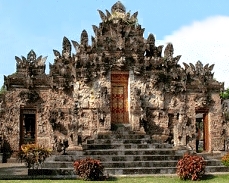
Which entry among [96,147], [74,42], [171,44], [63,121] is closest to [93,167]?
[96,147]

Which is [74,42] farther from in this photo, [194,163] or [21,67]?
[194,163]

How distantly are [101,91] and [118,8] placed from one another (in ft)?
16.7

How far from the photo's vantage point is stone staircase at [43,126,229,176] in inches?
655

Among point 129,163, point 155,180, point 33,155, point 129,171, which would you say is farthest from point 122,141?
point 155,180

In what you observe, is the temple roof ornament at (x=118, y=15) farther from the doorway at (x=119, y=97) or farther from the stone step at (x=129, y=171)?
the stone step at (x=129, y=171)

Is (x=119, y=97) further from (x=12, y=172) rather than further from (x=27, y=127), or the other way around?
(x=12, y=172)

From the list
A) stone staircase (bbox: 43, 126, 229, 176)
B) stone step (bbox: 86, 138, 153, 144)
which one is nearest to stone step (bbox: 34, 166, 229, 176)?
stone staircase (bbox: 43, 126, 229, 176)

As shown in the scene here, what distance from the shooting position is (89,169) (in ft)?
Result: 48.4

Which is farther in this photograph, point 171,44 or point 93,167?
point 171,44

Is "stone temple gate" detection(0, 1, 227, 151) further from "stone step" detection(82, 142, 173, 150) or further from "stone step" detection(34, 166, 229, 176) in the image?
"stone step" detection(34, 166, 229, 176)

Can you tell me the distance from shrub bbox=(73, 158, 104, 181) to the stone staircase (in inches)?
41.4

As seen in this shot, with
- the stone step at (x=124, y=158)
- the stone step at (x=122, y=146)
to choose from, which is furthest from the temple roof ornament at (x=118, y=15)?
the stone step at (x=124, y=158)

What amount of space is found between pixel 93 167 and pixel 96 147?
4.13 metres

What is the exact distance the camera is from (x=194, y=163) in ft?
49.8
